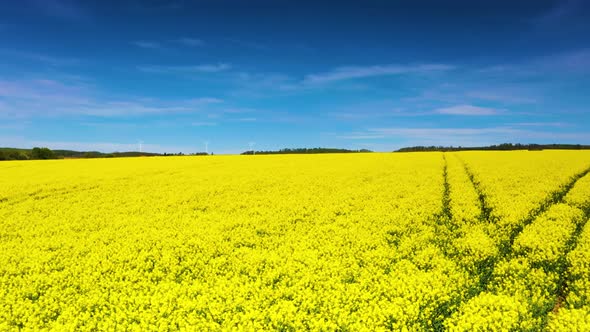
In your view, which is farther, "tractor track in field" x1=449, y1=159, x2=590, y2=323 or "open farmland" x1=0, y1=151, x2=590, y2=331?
"tractor track in field" x1=449, y1=159, x2=590, y2=323

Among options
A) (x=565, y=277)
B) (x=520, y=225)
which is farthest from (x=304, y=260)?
(x=520, y=225)

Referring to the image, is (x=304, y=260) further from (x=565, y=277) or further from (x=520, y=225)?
(x=520, y=225)

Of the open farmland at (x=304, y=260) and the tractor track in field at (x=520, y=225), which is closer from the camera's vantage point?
the open farmland at (x=304, y=260)

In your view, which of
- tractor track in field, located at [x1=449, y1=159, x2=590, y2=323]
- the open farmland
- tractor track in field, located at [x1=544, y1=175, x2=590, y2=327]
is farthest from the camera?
tractor track in field, located at [x1=449, y1=159, x2=590, y2=323]

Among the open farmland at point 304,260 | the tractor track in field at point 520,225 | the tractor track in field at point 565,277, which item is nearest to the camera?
the open farmland at point 304,260

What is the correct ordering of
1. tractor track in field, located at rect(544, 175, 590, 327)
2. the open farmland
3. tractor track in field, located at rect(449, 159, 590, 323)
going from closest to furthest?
1. the open farmland
2. tractor track in field, located at rect(544, 175, 590, 327)
3. tractor track in field, located at rect(449, 159, 590, 323)

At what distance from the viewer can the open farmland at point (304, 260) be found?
919 centimetres

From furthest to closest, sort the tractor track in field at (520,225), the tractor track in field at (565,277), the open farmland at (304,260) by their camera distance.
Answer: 1. the tractor track in field at (520,225)
2. the tractor track in field at (565,277)
3. the open farmland at (304,260)

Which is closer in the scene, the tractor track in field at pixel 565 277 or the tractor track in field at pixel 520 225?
the tractor track in field at pixel 565 277

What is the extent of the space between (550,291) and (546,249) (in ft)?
8.90

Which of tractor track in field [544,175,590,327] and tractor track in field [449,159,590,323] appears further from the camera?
tractor track in field [449,159,590,323]

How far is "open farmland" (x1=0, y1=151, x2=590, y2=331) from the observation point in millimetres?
9188

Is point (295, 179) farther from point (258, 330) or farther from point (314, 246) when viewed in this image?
point (258, 330)

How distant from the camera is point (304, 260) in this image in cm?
1233
